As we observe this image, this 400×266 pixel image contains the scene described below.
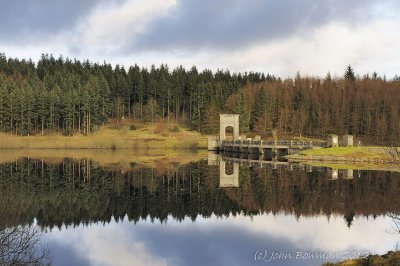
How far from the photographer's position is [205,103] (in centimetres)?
11688

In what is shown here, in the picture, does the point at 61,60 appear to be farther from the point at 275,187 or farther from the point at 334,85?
the point at 275,187

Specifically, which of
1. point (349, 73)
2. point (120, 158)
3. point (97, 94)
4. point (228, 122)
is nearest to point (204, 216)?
point (120, 158)

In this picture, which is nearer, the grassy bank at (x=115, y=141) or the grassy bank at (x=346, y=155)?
the grassy bank at (x=346, y=155)

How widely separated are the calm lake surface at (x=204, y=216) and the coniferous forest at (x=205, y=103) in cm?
5883

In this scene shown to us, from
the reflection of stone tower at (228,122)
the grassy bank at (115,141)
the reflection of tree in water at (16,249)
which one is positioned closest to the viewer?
the reflection of tree in water at (16,249)

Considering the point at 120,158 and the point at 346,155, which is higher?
the point at 346,155

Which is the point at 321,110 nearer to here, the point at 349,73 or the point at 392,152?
the point at 349,73

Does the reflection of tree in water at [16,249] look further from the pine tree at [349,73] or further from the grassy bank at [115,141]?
the pine tree at [349,73]

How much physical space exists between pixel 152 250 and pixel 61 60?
148946 mm

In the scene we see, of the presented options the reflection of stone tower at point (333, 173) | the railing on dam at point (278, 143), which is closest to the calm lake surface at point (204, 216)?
the reflection of stone tower at point (333, 173)

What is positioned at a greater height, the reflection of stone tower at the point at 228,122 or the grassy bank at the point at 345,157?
the reflection of stone tower at the point at 228,122

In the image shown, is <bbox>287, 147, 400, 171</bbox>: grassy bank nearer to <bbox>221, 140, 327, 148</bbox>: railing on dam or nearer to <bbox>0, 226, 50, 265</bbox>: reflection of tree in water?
<bbox>221, 140, 327, 148</bbox>: railing on dam

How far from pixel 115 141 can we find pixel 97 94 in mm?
25019

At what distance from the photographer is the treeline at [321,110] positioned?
97375mm
